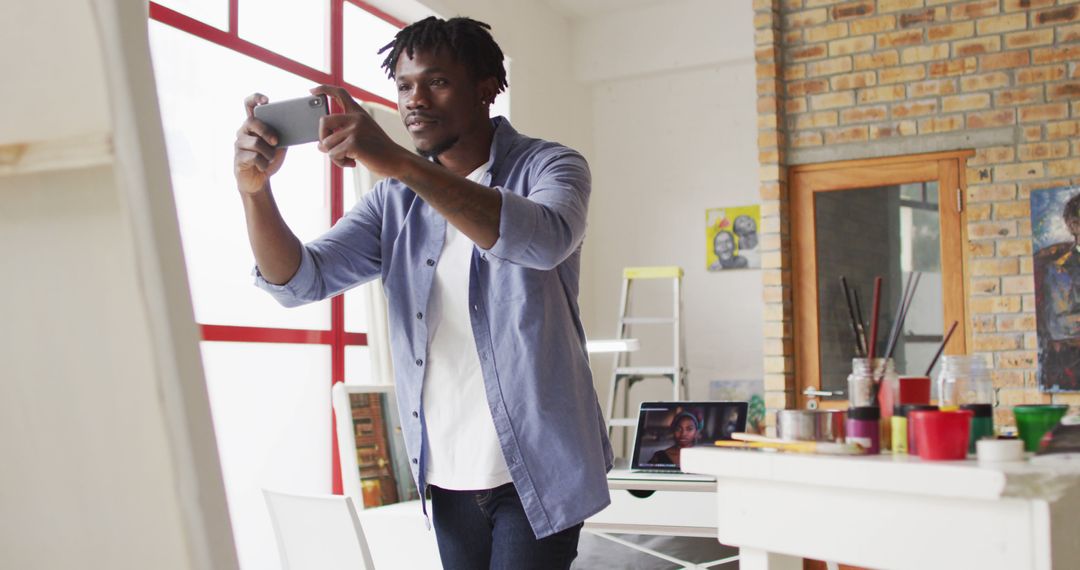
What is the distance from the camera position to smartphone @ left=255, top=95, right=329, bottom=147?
1134mm

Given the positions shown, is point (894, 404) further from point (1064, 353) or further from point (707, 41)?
point (707, 41)

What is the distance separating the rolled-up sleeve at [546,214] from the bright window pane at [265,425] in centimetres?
282

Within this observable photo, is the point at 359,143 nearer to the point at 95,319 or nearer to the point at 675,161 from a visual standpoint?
the point at 95,319

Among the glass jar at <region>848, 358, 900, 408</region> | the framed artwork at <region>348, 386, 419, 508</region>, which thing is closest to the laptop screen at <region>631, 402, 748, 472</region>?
the framed artwork at <region>348, 386, 419, 508</region>

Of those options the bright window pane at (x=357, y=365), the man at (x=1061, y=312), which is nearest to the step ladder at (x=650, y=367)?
the bright window pane at (x=357, y=365)

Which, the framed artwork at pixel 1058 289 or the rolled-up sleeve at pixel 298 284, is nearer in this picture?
the rolled-up sleeve at pixel 298 284

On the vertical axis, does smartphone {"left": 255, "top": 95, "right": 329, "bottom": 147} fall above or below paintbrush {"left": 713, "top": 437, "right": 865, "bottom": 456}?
above

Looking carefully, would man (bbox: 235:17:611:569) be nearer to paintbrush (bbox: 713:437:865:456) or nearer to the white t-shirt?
the white t-shirt

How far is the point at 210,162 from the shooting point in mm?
3916

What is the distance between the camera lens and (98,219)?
9.7 inches

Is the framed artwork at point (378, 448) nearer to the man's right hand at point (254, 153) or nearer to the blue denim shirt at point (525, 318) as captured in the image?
the blue denim shirt at point (525, 318)

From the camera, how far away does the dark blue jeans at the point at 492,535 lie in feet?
4.24

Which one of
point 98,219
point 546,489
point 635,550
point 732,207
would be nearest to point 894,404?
point 546,489

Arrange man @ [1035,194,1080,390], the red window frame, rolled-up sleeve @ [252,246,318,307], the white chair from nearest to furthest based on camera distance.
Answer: rolled-up sleeve @ [252,246,318,307]
the white chair
the red window frame
man @ [1035,194,1080,390]
